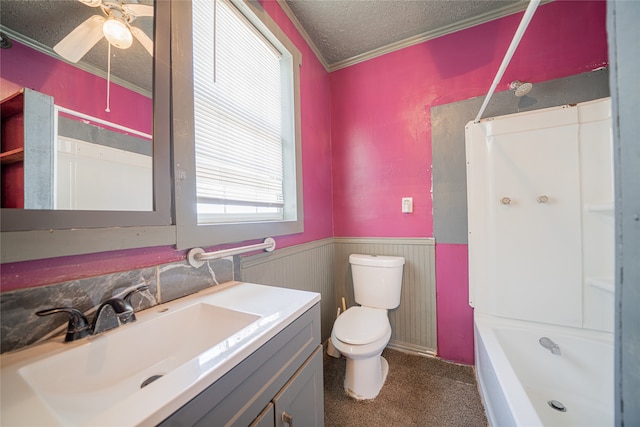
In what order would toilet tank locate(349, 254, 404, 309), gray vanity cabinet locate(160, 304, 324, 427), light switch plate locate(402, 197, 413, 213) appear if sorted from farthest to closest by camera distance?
light switch plate locate(402, 197, 413, 213) < toilet tank locate(349, 254, 404, 309) < gray vanity cabinet locate(160, 304, 324, 427)

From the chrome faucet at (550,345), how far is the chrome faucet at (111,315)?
201 cm

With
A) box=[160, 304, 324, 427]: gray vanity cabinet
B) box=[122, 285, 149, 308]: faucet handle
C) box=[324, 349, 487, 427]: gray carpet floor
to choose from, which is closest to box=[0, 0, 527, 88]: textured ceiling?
box=[122, 285, 149, 308]: faucet handle

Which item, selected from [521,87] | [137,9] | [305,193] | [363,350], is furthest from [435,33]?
[363,350]

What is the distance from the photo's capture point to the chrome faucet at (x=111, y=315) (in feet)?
2.08

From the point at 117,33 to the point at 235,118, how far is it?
1.75 ft

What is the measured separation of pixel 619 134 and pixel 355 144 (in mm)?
1746

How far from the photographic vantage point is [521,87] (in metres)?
1.38

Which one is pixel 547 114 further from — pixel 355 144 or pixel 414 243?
pixel 355 144

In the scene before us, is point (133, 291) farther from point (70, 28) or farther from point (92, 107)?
point (70, 28)

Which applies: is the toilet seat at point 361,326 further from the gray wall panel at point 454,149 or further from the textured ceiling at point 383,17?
the textured ceiling at point 383,17

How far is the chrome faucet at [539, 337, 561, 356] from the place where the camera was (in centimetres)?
125

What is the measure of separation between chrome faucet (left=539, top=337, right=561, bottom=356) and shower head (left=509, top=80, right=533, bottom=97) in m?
1.49

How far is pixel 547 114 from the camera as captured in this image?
133 centimetres

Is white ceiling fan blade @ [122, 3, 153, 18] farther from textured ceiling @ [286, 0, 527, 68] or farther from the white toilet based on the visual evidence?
the white toilet
